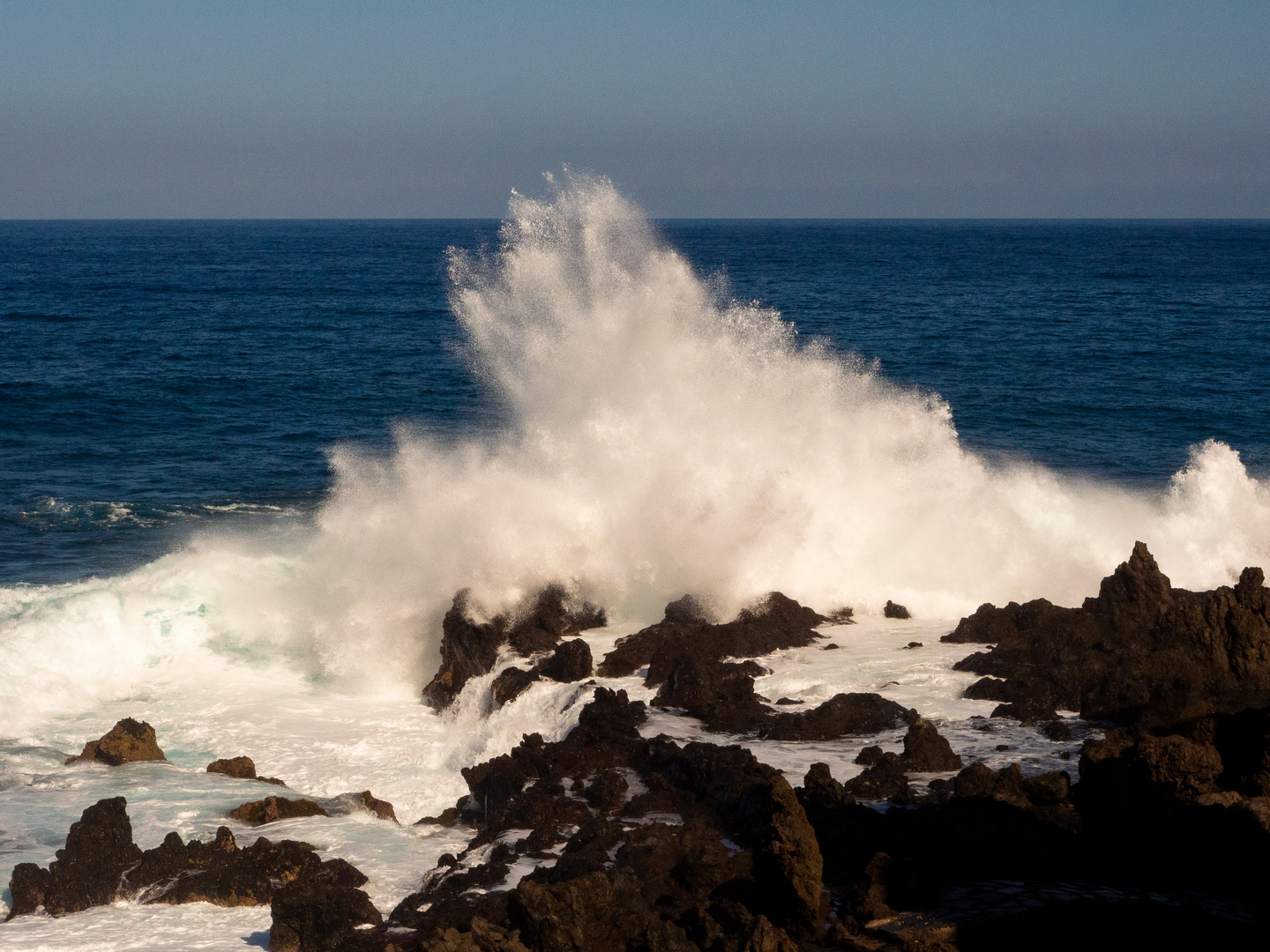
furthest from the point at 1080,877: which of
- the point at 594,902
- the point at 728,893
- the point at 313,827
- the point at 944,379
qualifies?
the point at 944,379

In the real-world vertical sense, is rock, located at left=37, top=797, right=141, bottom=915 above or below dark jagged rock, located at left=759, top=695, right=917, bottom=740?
below

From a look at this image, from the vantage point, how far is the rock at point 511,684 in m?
16.5

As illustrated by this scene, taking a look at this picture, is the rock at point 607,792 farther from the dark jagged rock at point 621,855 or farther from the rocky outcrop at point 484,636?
the rocky outcrop at point 484,636

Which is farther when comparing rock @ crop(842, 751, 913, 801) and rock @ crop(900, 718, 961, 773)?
rock @ crop(900, 718, 961, 773)

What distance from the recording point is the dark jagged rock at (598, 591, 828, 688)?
645 inches

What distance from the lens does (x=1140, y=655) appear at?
14828 millimetres

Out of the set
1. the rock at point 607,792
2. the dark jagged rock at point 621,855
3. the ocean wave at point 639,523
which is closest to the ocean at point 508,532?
the ocean wave at point 639,523

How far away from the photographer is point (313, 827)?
13414mm

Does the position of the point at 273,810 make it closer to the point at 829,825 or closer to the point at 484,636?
the point at 484,636

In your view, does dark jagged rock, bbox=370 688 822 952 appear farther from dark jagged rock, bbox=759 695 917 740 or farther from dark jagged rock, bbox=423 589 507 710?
dark jagged rock, bbox=423 589 507 710

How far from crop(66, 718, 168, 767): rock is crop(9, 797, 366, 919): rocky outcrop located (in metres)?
3.40

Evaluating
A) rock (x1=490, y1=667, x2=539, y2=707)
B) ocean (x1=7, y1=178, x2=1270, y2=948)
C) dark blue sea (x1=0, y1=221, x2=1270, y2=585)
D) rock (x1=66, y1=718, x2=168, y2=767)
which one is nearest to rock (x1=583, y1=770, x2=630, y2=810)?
ocean (x1=7, y1=178, x2=1270, y2=948)

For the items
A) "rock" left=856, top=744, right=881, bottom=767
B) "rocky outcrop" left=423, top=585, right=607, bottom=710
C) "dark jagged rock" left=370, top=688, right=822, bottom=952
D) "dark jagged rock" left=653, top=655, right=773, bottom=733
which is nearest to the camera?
"dark jagged rock" left=370, top=688, right=822, bottom=952

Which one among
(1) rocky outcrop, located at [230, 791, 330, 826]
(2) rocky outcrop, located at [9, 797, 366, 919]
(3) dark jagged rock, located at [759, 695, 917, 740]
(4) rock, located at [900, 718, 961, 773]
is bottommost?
(1) rocky outcrop, located at [230, 791, 330, 826]
